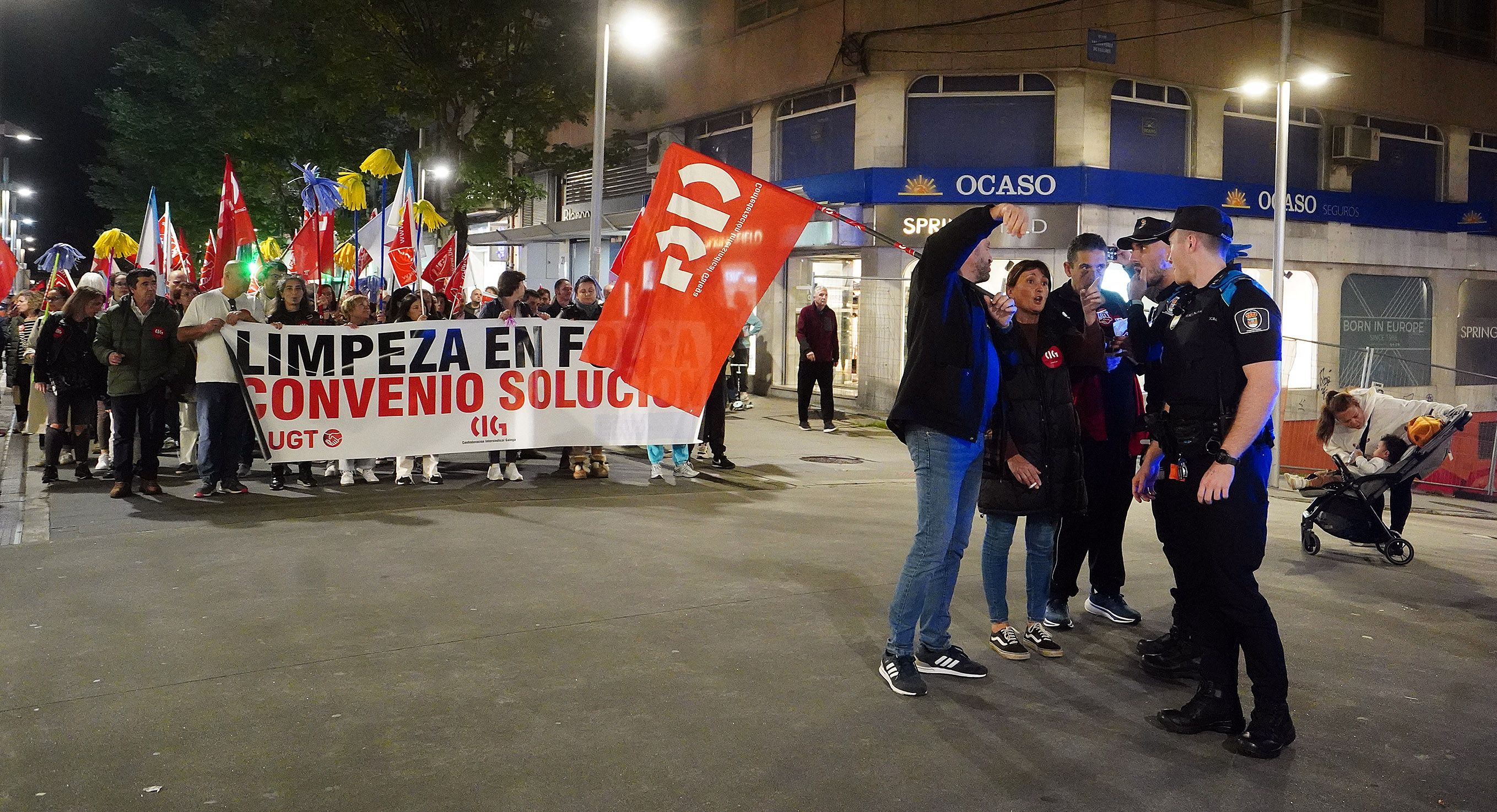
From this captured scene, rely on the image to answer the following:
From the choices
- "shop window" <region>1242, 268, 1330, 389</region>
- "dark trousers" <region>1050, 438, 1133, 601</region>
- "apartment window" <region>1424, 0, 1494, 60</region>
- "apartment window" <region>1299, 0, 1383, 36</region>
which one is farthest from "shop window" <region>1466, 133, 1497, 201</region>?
"dark trousers" <region>1050, 438, 1133, 601</region>

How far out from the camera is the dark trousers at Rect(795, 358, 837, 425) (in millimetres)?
17281

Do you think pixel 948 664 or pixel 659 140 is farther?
pixel 659 140

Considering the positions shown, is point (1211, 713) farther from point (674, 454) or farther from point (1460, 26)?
point (1460, 26)

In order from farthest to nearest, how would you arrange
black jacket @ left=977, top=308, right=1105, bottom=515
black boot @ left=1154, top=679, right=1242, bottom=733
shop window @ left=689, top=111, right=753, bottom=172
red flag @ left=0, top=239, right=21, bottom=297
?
shop window @ left=689, top=111, right=753, bottom=172 → red flag @ left=0, top=239, right=21, bottom=297 → black jacket @ left=977, top=308, right=1105, bottom=515 → black boot @ left=1154, top=679, right=1242, bottom=733

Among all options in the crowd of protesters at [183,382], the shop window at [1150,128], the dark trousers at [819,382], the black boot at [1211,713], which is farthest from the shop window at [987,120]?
the black boot at [1211,713]

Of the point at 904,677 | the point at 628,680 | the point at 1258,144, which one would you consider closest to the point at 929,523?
the point at 904,677

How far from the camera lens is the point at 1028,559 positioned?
229 inches

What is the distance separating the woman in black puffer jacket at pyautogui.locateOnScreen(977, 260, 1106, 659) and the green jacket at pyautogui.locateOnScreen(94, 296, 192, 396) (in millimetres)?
7447

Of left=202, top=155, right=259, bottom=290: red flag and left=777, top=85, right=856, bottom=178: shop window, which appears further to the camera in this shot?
left=777, top=85, right=856, bottom=178: shop window

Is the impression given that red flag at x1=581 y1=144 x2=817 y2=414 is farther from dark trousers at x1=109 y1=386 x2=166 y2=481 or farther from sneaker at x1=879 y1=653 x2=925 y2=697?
dark trousers at x1=109 y1=386 x2=166 y2=481

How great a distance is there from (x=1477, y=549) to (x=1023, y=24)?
13403mm

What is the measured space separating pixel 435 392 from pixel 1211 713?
7972 mm

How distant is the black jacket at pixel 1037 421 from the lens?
554cm

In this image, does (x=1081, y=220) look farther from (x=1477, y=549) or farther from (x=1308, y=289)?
(x=1477, y=549)
